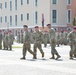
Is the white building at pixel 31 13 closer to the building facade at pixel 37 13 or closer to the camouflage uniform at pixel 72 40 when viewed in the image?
→ the building facade at pixel 37 13

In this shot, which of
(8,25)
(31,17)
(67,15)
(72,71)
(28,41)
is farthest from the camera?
(8,25)

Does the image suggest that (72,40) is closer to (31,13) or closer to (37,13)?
(37,13)

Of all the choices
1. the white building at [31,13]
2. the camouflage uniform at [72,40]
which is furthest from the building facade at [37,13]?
the camouflage uniform at [72,40]

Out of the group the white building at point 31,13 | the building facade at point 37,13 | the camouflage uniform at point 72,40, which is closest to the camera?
the camouflage uniform at point 72,40

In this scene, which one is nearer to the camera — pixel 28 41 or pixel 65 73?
pixel 65 73

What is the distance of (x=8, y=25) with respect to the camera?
266ft

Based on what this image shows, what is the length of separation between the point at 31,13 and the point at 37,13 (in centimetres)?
237

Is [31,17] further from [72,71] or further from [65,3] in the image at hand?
[72,71]

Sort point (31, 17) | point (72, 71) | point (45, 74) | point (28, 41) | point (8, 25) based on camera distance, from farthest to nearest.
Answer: point (8, 25) < point (31, 17) < point (28, 41) < point (72, 71) < point (45, 74)

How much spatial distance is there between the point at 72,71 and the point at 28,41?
312 inches

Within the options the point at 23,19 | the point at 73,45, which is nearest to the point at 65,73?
the point at 73,45

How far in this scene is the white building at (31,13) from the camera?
7106 cm

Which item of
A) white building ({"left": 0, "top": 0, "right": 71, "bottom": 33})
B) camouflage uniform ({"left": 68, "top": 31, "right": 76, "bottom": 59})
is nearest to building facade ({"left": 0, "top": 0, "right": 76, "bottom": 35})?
white building ({"left": 0, "top": 0, "right": 71, "bottom": 33})

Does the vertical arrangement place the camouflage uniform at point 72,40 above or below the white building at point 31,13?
below
